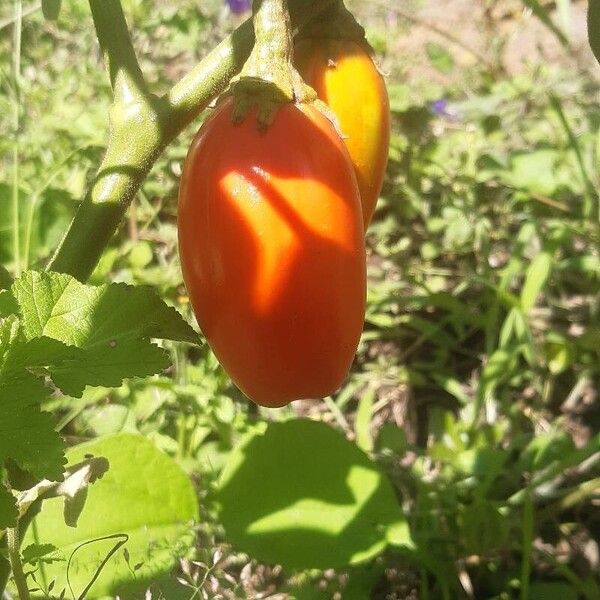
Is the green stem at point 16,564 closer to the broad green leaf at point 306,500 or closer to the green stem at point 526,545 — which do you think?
the broad green leaf at point 306,500

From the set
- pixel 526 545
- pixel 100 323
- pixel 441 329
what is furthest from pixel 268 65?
pixel 441 329

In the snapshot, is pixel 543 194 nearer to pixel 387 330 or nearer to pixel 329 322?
pixel 387 330

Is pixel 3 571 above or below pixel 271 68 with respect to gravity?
below

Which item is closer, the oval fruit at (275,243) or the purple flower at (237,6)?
the oval fruit at (275,243)

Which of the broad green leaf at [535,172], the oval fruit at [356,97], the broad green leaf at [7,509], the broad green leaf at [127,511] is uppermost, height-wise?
the oval fruit at [356,97]

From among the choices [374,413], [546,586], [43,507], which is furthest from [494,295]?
[43,507]

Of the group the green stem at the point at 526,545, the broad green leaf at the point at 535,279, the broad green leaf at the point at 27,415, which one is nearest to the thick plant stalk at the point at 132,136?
the broad green leaf at the point at 27,415

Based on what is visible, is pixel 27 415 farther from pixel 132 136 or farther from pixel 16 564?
pixel 132 136
